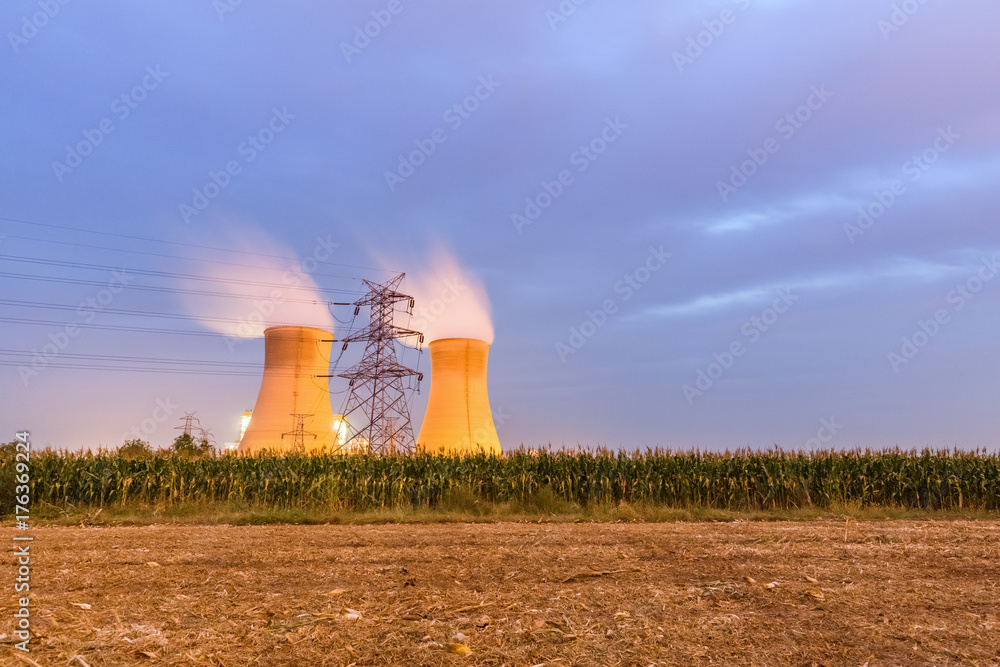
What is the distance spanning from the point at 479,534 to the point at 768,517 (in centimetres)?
733

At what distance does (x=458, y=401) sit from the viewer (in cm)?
2545

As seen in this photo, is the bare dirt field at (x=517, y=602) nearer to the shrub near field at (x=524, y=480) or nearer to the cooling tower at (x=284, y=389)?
the shrub near field at (x=524, y=480)

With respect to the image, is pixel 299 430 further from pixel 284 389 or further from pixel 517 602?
pixel 517 602

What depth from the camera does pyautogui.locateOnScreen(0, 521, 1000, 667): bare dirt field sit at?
14.5 feet

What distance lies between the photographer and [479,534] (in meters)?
10.3

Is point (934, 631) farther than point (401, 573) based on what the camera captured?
No

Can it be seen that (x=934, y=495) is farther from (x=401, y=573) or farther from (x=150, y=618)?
(x=150, y=618)

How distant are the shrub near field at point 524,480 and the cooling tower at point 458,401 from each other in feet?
27.2

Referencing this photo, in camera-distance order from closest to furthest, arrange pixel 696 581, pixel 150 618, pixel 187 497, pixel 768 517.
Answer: pixel 150 618 < pixel 696 581 < pixel 768 517 < pixel 187 497

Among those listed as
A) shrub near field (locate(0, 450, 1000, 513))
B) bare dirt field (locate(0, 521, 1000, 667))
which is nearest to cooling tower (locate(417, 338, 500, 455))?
shrub near field (locate(0, 450, 1000, 513))

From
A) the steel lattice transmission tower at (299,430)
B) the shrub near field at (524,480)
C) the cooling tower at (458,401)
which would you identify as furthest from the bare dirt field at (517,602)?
the steel lattice transmission tower at (299,430)

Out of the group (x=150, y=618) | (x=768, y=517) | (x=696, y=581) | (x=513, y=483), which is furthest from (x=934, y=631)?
(x=513, y=483)

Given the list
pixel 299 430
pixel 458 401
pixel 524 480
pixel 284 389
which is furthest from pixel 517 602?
pixel 299 430

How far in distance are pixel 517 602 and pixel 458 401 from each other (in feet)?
65.4
